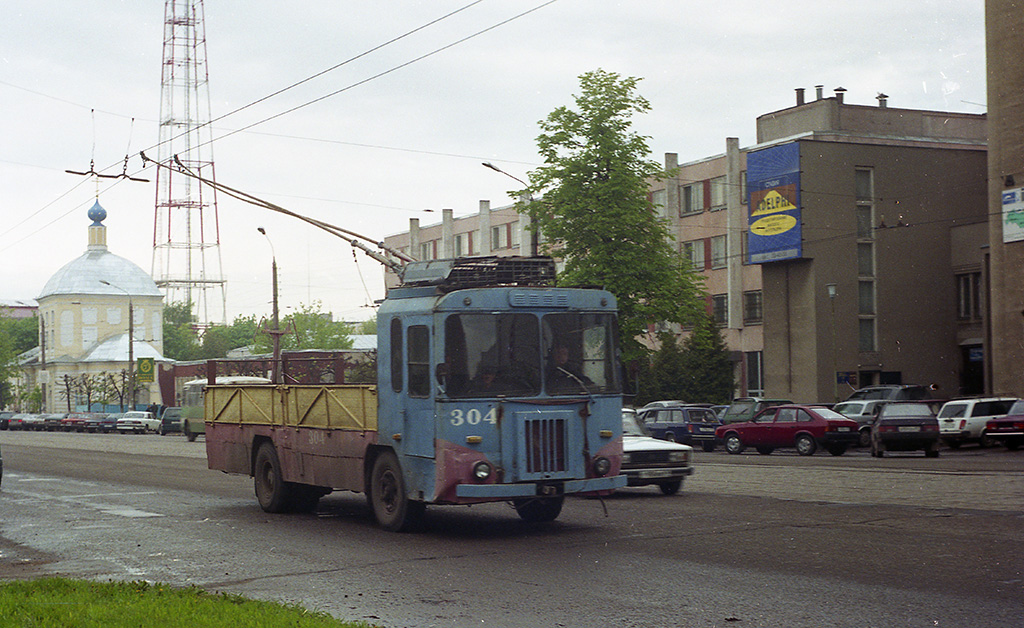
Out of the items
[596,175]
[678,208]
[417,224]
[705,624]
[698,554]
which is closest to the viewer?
[705,624]

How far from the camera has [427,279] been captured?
14.0m

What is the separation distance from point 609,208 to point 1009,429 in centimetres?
1627

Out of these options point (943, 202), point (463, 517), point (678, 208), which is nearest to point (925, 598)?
point (463, 517)

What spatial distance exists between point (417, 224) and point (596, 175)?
5799cm

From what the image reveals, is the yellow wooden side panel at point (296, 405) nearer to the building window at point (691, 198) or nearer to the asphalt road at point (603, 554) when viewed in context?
the asphalt road at point (603, 554)

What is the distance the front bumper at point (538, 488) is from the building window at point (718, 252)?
54.5 meters

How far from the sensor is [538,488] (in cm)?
1309

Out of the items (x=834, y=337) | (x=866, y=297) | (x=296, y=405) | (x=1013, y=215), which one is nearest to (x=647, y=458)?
(x=296, y=405)

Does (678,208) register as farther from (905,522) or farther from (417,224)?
(905,522)

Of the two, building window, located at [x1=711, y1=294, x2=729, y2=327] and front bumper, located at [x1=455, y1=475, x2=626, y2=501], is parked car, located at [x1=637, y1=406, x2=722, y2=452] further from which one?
building window, located at [x1=711, y1=294, x2=729, y2=327]

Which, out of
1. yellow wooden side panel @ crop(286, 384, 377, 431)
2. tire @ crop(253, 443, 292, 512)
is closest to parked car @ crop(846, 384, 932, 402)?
tire @ crop(253, 443, 292, 512)

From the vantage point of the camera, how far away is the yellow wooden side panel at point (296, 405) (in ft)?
47.8

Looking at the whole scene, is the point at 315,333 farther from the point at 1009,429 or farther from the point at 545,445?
the point at 545,445

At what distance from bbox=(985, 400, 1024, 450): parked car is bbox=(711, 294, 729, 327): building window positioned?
32.1 metres
